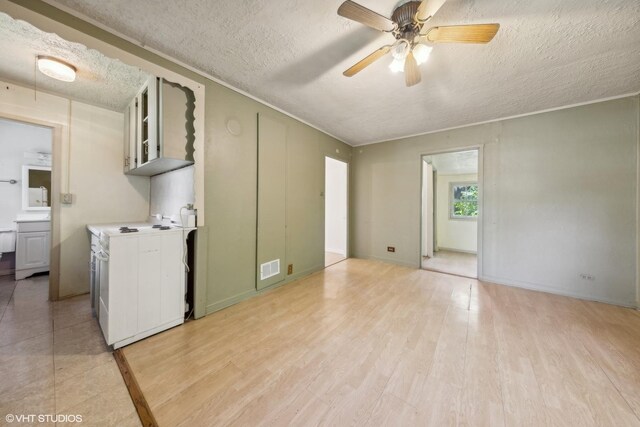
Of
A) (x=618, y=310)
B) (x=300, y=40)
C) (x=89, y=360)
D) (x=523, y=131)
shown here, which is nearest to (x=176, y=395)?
(x=89, y=360)

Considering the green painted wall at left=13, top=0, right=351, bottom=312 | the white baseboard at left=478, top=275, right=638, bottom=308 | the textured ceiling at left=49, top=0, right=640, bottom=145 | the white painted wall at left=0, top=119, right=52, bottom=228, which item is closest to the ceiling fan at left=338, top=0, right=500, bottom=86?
the textured ceiling at left=49, top=0, right=640, bottom=145

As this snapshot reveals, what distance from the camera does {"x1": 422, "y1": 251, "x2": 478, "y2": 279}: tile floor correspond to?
12.5ft

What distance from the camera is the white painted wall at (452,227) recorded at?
5.66m

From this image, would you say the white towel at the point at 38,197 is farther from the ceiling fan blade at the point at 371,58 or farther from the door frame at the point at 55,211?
the ceiling fan blade at the point at 371,58

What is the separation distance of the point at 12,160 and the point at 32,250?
4.95ft

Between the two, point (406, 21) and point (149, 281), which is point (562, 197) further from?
point (149, 281)

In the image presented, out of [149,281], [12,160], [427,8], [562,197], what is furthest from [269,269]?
[12,160]

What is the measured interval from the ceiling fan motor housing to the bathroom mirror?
18.2 feet

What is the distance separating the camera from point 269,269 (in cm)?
283

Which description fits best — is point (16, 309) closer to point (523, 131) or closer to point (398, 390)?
point (398, 390)

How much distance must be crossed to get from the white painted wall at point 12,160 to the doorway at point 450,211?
707 cm

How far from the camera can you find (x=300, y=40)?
1.72m

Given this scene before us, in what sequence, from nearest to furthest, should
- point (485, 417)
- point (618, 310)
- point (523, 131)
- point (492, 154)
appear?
point (485, 417) < point (618, 310) < point (523, 131) < point (492, 154)

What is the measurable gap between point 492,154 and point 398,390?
3.47m
